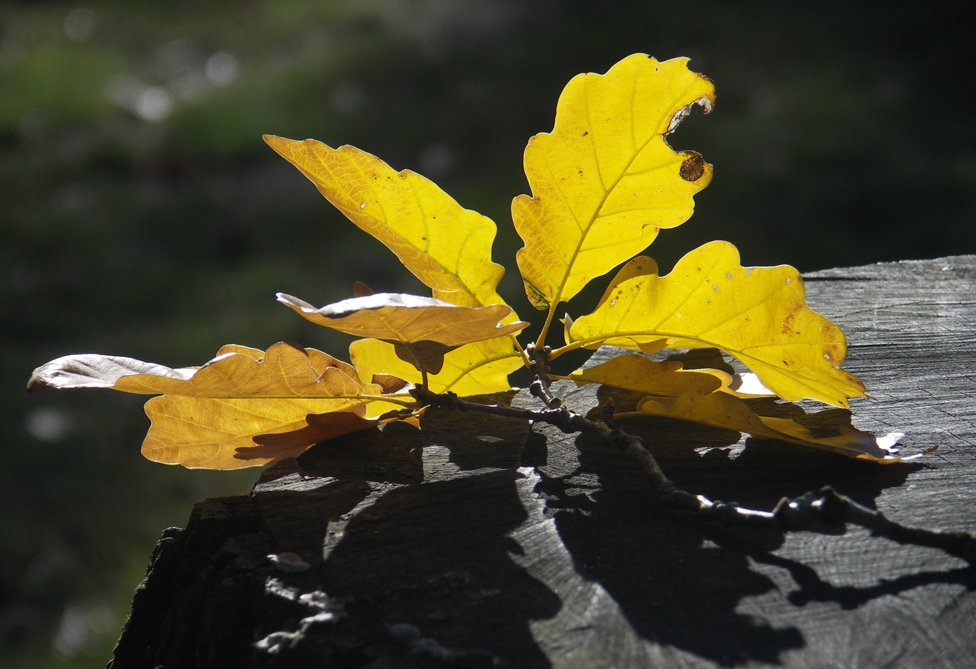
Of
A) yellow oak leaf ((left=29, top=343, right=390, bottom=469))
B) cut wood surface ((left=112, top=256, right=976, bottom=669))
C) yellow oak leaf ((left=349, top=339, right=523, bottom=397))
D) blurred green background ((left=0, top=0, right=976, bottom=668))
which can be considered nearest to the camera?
cut wood surface ((left=112, top=256, right=976, bottom=669))

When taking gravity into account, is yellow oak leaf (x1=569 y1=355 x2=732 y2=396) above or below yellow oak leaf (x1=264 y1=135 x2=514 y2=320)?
below

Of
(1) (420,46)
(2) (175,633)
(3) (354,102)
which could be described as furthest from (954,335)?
(1) (420,46)

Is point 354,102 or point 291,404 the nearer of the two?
point 291,404

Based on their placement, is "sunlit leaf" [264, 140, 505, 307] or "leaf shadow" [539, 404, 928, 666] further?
"sunlit leaf" [264, 140, 505, 307]

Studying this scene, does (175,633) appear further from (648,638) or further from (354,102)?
(354,102)

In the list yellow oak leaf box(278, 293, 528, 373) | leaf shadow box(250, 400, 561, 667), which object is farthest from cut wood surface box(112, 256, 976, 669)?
yellow oak leaf box(278, 293, 528, 373)

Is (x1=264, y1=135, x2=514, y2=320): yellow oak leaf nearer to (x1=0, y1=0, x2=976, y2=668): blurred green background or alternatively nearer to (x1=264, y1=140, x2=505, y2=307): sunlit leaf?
(x1=264, y1=140, x2=505, y2=307): sunlit leaf

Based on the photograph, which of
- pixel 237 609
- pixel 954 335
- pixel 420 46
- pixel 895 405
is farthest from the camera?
pixel 420 46
